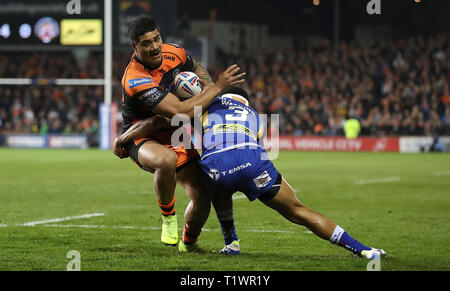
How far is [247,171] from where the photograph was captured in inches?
240

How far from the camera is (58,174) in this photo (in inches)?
685

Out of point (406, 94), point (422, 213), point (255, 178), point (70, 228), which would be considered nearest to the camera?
point (255, 178)

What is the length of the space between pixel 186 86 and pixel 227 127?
73cm

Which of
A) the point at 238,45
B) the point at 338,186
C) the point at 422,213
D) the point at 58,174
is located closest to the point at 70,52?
the point at 238,45

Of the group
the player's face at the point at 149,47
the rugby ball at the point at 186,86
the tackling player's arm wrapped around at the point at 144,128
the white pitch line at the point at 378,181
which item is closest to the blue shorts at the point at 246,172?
the rugby ball at the point at 186,86

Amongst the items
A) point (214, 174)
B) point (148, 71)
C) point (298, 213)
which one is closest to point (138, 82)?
point (148, 71)

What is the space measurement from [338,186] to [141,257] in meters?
8.68

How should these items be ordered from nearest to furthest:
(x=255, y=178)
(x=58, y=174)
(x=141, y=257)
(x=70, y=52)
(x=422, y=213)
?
(x=255, y=178) < (x=141, y=257) < (x=422, y=213) < (x=58, y=174) < (x=70, y=52)

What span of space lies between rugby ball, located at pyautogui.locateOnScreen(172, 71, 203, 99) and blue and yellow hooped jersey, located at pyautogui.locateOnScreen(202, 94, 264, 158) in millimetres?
363

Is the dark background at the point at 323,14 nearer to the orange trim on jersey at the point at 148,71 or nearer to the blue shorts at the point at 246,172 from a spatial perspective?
the orange trim on jersey at the point at 148,71

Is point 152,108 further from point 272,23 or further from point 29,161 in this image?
point 272,23

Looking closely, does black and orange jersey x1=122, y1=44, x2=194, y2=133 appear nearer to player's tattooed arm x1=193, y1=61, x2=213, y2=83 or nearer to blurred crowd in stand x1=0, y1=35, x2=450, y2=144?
player's tattooed arm x1=193, y1=61, x2=213, y2=83

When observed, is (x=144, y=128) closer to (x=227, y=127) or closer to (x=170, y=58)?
(x=170, y=58)

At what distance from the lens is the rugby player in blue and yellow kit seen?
6117 millimetres
